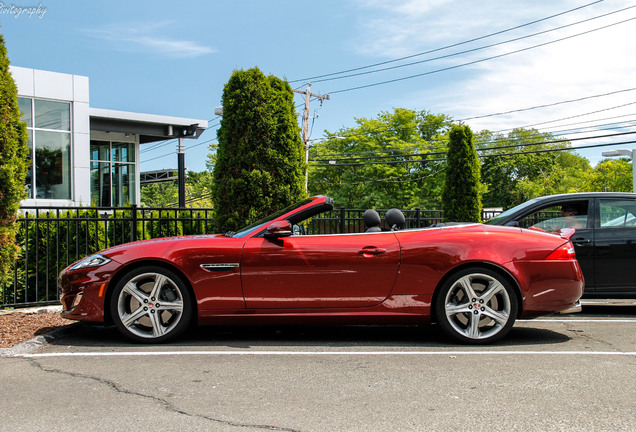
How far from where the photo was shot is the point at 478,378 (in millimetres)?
4289

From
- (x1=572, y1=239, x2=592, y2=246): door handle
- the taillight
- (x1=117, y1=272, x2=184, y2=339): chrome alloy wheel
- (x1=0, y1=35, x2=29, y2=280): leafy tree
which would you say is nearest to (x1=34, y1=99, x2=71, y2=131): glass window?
(x1=0, y1=35, x2=29, y2=280): leafy tree

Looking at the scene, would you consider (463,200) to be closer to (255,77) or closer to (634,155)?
(255,77)

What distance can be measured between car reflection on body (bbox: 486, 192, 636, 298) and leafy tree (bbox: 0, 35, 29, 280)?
5794 mm

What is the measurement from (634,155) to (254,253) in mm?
25949

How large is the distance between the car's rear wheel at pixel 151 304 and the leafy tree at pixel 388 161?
48.4m

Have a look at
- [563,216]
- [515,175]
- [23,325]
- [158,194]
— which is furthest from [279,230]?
[158,194]

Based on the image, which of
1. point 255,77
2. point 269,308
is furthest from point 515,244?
point 255,77

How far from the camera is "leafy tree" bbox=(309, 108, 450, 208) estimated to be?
Answer: 54.7 m

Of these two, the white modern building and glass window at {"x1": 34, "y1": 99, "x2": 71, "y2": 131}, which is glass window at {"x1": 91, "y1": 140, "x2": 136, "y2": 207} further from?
glass window at {"x1": 34, "y1": 99, "x2": 71, "y2": 131}

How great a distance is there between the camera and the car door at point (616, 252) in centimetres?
721

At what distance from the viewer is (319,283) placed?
5383 millimetres

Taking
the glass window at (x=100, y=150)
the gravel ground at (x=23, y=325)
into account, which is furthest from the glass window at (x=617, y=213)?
the glass window at (x=100, y=150)

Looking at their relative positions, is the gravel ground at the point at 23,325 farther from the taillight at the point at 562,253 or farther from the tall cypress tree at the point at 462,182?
the tall cypress tree at the point at 462,182

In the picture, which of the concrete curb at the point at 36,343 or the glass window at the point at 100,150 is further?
the glass window at the point at 100,150
